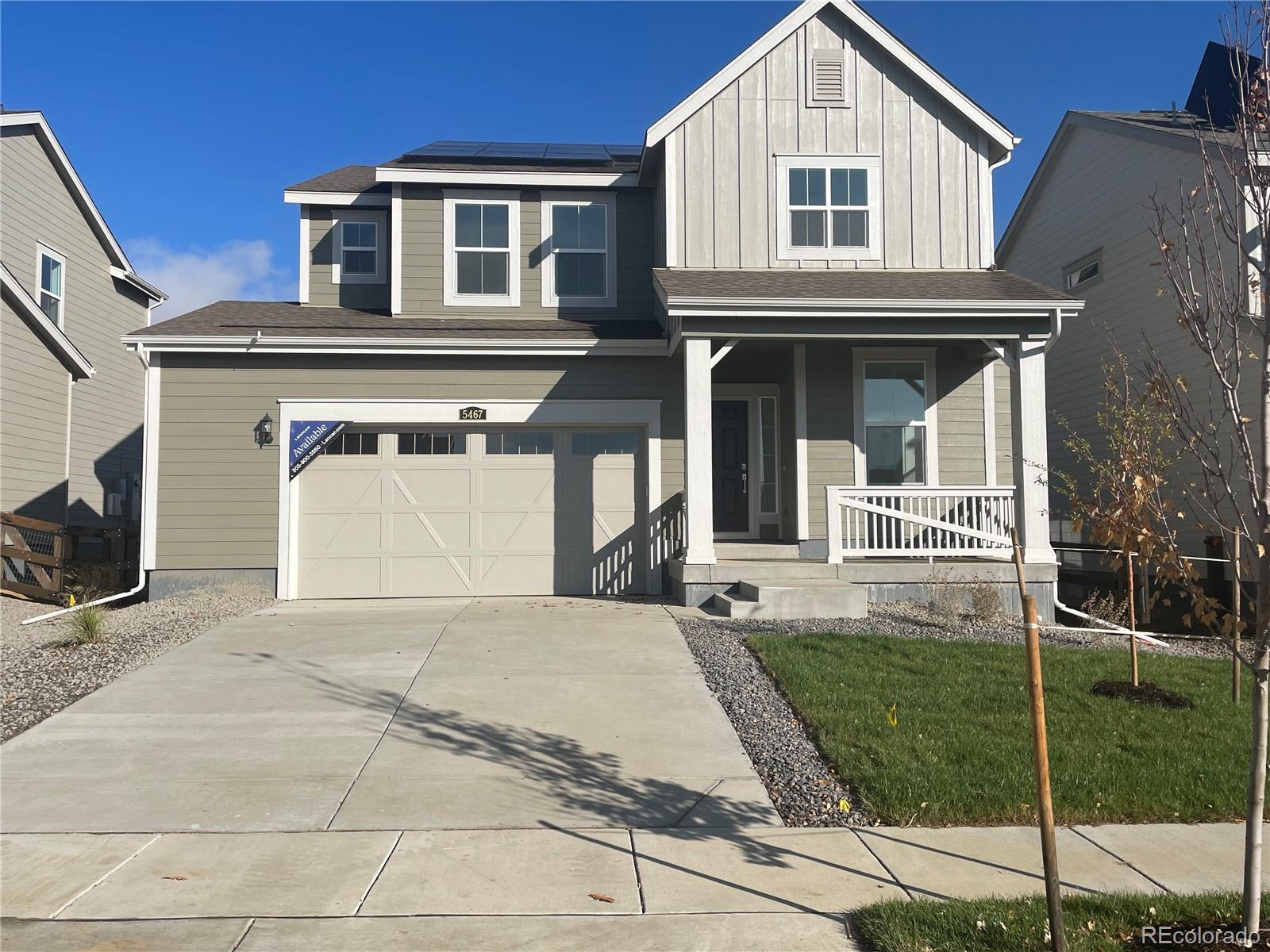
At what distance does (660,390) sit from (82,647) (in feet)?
24.2

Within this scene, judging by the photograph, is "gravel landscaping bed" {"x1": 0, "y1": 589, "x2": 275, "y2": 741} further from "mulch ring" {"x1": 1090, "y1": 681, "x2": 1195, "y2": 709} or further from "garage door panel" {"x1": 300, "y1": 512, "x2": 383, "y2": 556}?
"mulch ring" {"x1": 1090, "y1": 681, "x2": 1195, "y2": 709}

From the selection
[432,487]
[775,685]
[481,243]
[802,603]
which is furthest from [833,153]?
[775,685]

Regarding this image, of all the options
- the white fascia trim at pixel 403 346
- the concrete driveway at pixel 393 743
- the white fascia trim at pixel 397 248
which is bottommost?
the concrete driveway at pixel 393 743

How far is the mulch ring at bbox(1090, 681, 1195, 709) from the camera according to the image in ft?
22.3

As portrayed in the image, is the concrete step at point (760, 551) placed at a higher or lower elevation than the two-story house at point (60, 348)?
lower

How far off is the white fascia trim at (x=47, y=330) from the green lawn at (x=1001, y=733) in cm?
1345

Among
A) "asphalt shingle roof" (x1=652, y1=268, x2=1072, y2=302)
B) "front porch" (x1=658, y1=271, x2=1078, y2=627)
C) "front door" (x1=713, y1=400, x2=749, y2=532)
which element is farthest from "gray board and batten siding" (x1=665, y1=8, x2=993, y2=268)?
"front door" (x1=713, y1=400, x2=749, y2=532)

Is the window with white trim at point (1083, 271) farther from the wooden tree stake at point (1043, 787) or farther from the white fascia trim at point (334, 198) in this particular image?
the wooden tree stake at point (1043, 787)

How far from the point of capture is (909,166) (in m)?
13.0

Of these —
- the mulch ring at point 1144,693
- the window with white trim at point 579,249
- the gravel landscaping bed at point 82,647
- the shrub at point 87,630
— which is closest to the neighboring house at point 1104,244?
the mulch ring at point 1144,693

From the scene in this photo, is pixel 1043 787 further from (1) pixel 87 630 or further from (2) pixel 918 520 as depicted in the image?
(1) pixel 87 630

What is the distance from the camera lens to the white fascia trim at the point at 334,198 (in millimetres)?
14641

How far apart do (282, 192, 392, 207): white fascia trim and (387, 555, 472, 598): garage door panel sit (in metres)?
5.99

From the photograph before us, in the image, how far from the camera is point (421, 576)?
12500mm
